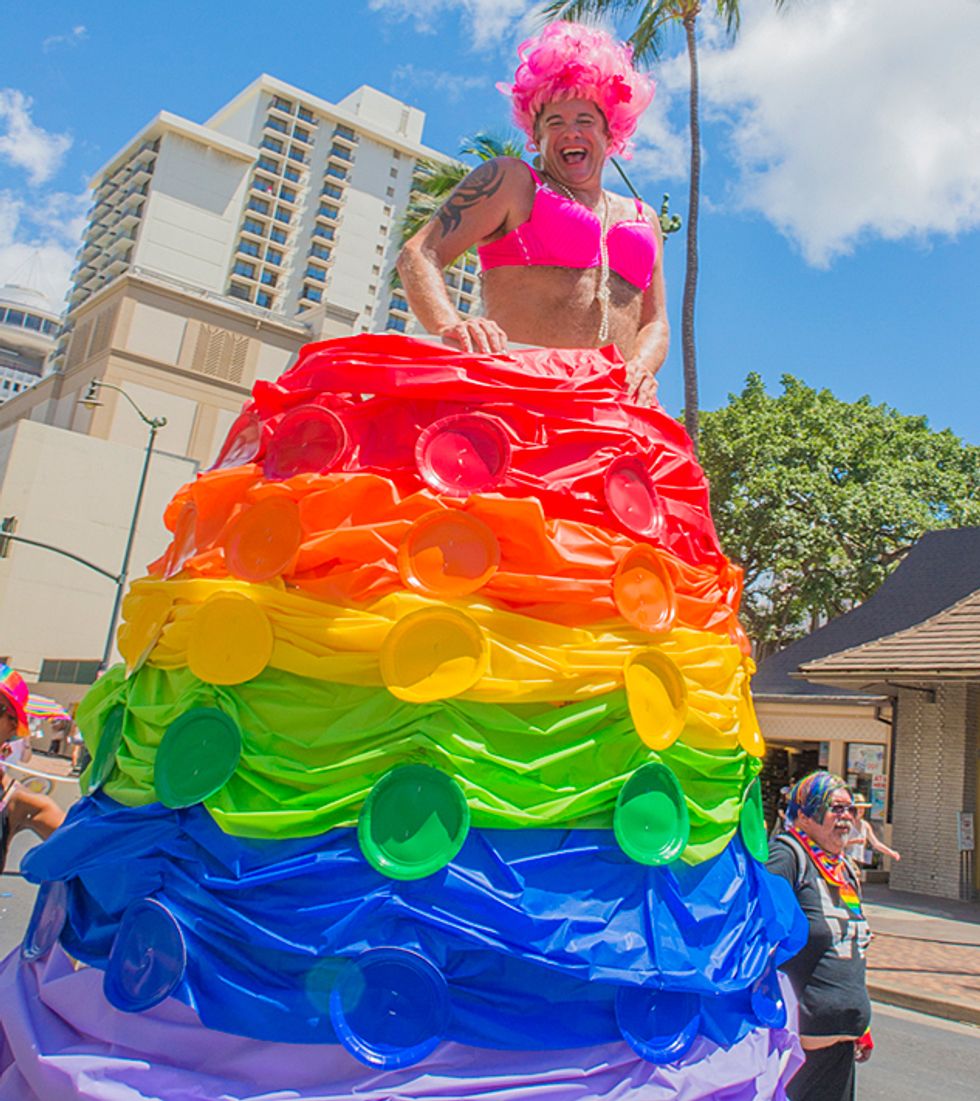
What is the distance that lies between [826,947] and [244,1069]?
7.97 ft

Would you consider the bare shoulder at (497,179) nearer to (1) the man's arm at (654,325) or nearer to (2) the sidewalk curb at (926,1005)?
(1) the man's arm at (654,325)

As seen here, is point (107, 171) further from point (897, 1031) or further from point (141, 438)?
point (897, 1031)

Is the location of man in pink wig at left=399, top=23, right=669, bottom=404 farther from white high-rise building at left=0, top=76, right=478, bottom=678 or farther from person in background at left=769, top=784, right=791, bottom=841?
white high-rise building at left=0, top=76, right=478, bottom=678

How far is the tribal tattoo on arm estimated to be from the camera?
8.68 feet

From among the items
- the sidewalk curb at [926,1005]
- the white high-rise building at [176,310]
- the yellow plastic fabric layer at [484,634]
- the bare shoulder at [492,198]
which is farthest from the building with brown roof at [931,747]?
the yellow plastic fabric layer at [484,634]

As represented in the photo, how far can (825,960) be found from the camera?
3.32 meters

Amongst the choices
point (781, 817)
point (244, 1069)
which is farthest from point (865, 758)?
point (244, 1069)

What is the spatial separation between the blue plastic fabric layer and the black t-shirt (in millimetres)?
1780

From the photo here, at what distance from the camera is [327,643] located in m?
1.71

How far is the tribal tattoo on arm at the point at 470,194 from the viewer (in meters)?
2.65

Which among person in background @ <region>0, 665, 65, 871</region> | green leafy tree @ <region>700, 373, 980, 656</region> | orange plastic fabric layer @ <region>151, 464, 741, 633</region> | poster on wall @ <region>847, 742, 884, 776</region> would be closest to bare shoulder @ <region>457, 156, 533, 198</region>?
orange plastic fabric layer @ <region>151, 464, 741, 633</region>

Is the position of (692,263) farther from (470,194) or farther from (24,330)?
(24,330)

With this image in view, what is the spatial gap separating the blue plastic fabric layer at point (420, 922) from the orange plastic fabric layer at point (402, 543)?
1.36ft

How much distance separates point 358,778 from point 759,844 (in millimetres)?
1008
